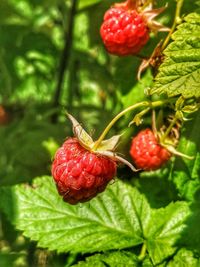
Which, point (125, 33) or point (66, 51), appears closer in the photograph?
point (125, 33)

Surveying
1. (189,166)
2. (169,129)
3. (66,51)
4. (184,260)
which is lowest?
(184,260)

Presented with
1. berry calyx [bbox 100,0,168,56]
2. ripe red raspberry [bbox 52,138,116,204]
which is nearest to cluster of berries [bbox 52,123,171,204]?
ripe red raspberry [bbox 52,138,116,204]

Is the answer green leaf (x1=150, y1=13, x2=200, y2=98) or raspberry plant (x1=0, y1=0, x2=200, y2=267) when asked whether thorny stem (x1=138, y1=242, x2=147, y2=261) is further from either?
green leaf (x1=150, y1=13, x2=200, y2=98)

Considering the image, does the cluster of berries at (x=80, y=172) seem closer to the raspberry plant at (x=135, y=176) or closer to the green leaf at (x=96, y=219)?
the raspberry plant at (x=135, y=176)

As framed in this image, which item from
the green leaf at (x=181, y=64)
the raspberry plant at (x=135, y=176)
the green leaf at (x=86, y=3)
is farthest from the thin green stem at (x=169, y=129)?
the green leaf at (x=86, y=3)

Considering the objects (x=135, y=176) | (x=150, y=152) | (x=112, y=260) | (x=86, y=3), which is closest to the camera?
(x=112, y=260)

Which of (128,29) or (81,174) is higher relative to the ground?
(128,29)

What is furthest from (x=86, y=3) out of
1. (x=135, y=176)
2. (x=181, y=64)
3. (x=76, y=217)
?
(x=181, y=64)

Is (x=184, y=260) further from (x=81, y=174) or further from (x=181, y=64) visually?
(x=181, y=64)
